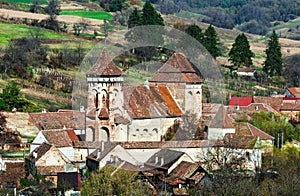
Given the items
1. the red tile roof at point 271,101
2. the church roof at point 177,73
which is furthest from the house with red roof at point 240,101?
the church roof at point 177,73

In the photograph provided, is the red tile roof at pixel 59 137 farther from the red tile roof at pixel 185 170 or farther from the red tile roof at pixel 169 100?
the red tile roof at pixel 169 100

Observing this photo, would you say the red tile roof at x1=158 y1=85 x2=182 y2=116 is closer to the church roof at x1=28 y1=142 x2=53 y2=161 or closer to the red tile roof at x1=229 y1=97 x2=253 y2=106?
the church roof at x1=28 y1=142 x2=53 y2=161

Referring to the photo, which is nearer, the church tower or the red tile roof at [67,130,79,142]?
the church tower

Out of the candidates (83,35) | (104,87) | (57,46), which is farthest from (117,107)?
(83,35)

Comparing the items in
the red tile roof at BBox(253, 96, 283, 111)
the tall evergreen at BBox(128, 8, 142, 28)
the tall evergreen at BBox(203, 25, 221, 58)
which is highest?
the tall evergreen at BBox(128, 8, 142, 28)

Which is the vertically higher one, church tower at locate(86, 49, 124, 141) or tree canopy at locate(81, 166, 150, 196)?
church tower at locate(86, 49, 124, 141)

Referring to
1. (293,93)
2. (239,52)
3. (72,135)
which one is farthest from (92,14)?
(72,135)

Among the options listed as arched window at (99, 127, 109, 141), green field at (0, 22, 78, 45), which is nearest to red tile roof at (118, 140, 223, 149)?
arched window at (99, 127, 109, 141)

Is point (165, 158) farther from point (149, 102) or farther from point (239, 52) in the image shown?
point (239, 52)
